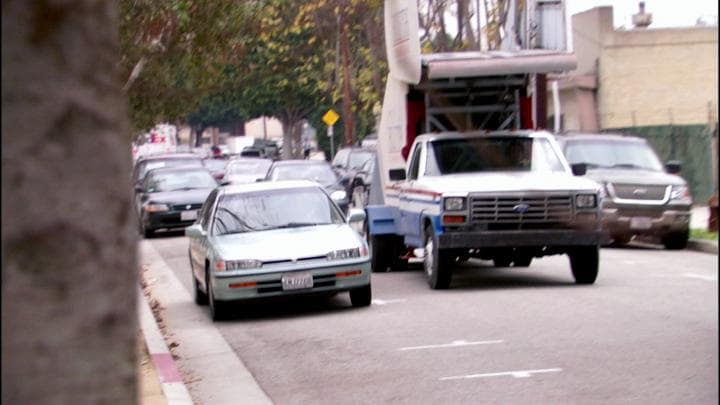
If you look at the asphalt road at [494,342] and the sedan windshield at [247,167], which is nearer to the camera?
the asphalt road at [494,342]

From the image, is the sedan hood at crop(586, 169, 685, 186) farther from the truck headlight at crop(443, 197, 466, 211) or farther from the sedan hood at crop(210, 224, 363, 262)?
the sedan hood at crop(210, 224, 363, 262)

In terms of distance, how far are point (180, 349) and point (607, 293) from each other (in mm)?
5232

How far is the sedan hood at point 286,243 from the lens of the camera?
45.2 feet

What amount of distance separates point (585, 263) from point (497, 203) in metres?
1.50

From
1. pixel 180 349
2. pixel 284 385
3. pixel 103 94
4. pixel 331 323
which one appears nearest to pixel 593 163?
pixel 331 323

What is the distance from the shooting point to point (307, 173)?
3088 centimetres

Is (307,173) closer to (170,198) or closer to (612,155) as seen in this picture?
(170,198)

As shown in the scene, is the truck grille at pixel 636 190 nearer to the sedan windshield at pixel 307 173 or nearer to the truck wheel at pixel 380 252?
the truck wheel at pixel 380 252

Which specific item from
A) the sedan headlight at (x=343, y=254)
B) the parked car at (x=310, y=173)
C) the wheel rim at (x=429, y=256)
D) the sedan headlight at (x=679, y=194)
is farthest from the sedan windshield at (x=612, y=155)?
the sedan headlight at (x=343, y=254)

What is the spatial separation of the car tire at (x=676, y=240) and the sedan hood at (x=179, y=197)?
36.5 ft

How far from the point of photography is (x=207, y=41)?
1712 cm

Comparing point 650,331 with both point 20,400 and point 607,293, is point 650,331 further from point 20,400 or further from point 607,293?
point 20,400

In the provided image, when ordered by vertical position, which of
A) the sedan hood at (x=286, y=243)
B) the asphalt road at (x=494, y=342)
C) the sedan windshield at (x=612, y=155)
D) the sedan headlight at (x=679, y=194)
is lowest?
the asphalt road at (x=494, y=342)

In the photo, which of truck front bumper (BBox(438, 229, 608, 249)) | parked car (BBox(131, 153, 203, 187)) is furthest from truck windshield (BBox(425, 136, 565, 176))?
parked car (BBox(131, 153, 203, 187))
